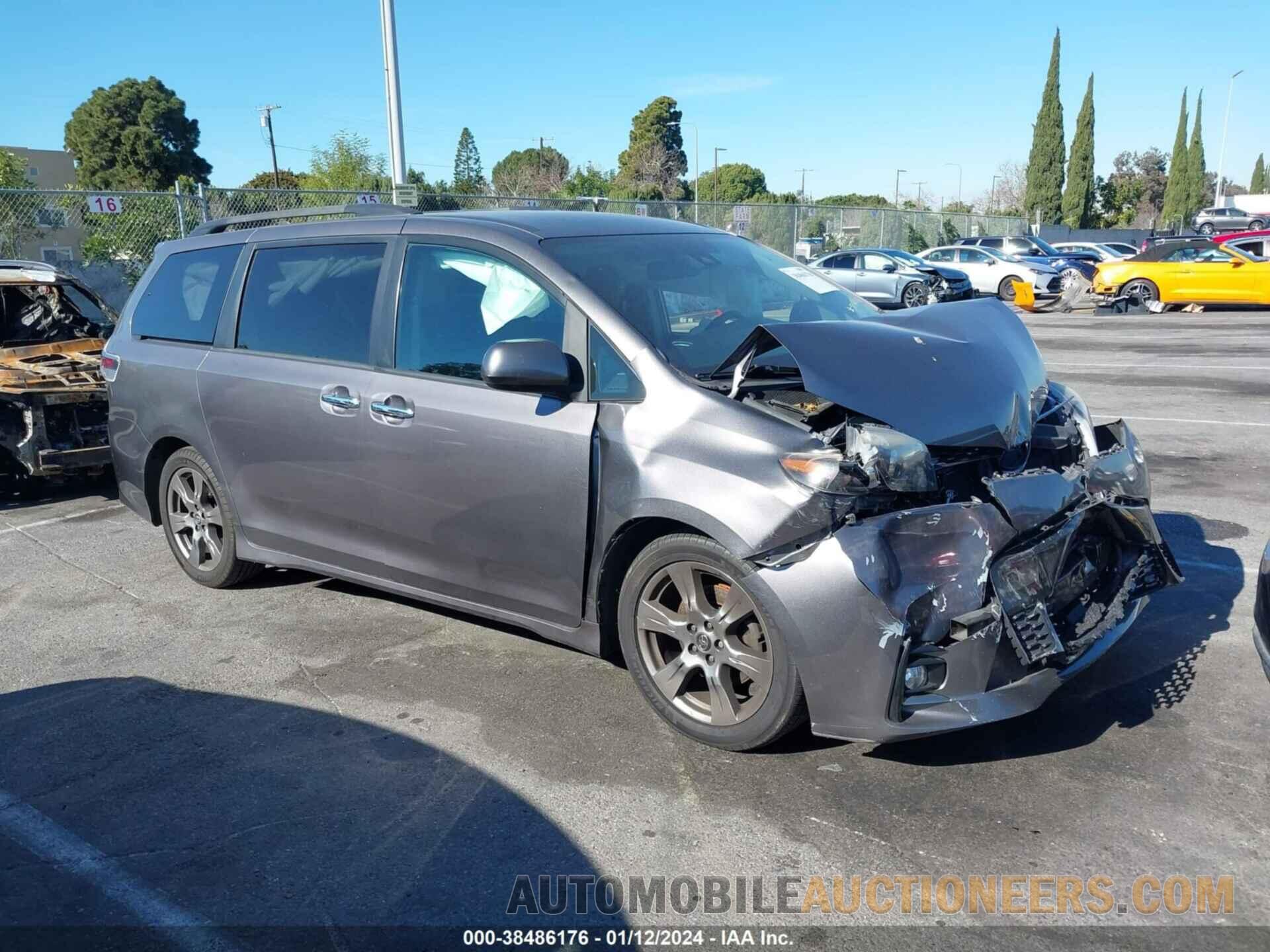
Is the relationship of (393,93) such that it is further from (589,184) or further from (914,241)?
(589,184)

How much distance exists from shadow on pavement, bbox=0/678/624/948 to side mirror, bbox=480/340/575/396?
1398mm

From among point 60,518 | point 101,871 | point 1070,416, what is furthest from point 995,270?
point 101,871

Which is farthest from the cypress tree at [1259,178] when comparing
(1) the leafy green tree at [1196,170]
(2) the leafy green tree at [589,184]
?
(2) the leafy green tree at [589,184]

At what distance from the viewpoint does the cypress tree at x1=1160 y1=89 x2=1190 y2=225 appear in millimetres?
74562

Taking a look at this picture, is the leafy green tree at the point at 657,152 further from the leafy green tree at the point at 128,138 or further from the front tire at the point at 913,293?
the front tire at the point at 913,293

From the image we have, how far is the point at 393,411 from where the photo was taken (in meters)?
4.48

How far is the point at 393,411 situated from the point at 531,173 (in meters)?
79.0

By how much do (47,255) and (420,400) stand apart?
12851 millimetres

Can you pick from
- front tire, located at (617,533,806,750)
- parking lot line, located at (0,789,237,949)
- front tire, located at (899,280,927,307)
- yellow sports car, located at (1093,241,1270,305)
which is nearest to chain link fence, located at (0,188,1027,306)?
front tire, located at (899,280,927,307)

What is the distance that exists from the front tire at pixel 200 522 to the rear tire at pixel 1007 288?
77.0 ft

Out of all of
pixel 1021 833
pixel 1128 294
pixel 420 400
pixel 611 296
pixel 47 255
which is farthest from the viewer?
pixel 1128 294

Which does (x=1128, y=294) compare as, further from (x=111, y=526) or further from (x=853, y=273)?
(x=111, y=526)

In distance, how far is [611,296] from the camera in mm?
4074

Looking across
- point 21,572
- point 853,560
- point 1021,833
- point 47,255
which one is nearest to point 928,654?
point 853,560
